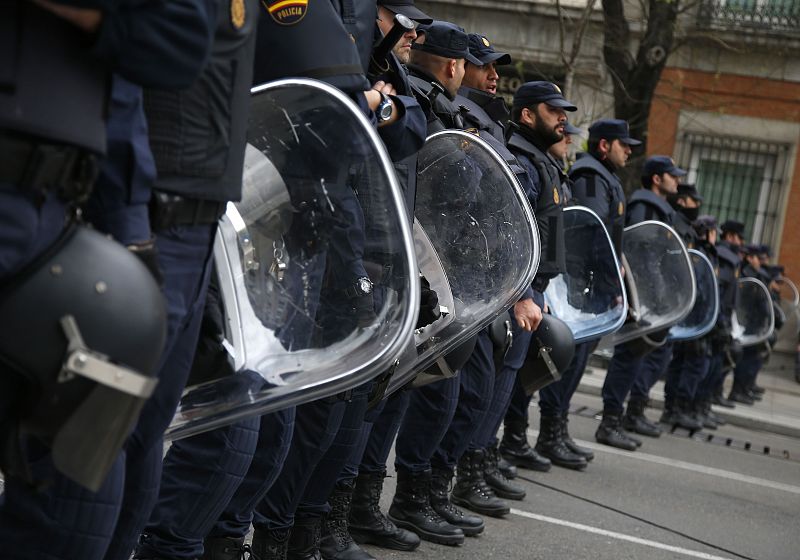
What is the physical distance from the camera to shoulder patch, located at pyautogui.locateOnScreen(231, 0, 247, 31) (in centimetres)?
240

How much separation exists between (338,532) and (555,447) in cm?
353

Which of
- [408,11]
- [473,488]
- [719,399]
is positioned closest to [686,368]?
[719,399]

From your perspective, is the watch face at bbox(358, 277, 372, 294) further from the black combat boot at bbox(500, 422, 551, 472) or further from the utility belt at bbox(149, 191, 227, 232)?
the black combat boot at bbox(500, 422, 551, 472)

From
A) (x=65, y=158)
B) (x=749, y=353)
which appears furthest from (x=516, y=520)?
(x=749, y=353)

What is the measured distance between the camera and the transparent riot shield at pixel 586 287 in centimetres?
691

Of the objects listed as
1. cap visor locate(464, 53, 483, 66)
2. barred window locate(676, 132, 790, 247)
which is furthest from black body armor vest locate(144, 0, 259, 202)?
barred window locate(676, 132, 790, 247)

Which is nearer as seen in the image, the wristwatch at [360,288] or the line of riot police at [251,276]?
the line of riot police at [251,276]

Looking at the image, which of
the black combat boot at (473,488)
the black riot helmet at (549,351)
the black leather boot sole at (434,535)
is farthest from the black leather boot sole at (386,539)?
the black riot helmet at (549,351)

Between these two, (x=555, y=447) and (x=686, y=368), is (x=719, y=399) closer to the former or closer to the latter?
(x=686, y=368)

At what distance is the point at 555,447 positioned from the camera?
25.8ft

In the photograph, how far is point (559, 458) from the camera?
25.7 feet

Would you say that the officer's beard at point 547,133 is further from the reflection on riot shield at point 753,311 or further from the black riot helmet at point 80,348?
the reflection on riot shield at point 753,311

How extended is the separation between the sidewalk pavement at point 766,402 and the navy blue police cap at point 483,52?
6.91m

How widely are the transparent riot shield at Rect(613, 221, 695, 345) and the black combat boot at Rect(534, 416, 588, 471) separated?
28.2 inches
